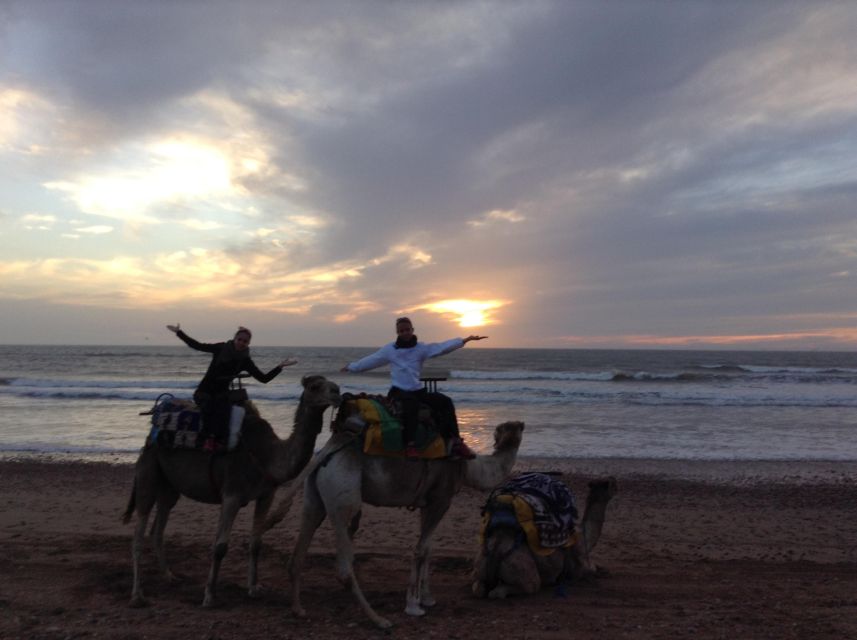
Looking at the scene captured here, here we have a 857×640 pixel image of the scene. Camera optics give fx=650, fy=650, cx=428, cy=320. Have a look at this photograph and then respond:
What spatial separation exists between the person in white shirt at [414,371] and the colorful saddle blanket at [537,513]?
2.52ft

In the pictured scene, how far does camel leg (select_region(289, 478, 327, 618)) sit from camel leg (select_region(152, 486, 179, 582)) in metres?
1.73

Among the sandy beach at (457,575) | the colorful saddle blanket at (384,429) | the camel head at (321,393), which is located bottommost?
the sandy beach at (457,575)

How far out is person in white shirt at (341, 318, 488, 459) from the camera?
6059 millimetres

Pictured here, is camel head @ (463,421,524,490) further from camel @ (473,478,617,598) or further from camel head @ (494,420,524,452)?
camel @ (473,478,617,598)

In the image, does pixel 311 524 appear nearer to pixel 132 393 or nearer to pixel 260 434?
pixel 260 434

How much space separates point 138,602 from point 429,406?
10.3ft

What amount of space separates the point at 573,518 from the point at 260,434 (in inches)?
130

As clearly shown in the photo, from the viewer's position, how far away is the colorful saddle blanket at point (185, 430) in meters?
6.18

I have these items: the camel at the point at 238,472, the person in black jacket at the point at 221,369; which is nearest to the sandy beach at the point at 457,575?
the camel at the point at 238,472

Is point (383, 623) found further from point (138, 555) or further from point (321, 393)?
point (138, 555)

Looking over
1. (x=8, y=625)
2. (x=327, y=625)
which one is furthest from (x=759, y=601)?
(x=8, y=625)

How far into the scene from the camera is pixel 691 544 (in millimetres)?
8445

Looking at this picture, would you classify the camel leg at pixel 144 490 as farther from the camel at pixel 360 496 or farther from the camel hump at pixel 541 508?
the camel hump at pixel 541 508

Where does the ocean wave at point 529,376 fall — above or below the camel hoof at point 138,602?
above
